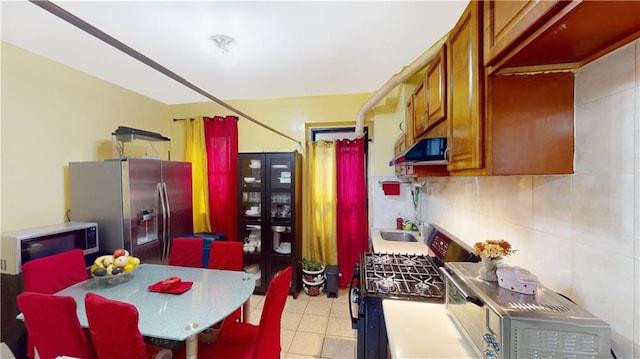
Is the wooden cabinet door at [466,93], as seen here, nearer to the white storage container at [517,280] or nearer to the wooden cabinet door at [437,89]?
the wooden cabinet door at [437,89]

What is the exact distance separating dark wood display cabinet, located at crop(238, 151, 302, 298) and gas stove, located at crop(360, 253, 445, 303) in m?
1.44

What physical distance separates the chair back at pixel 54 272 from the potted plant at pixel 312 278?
216 cm

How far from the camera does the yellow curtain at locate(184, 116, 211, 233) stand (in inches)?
137

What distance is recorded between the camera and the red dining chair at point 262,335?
132cm

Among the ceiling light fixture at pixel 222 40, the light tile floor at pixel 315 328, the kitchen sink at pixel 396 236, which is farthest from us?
the kitchen sink at pixel 396 236

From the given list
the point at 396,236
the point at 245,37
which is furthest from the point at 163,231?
the point at 396,236

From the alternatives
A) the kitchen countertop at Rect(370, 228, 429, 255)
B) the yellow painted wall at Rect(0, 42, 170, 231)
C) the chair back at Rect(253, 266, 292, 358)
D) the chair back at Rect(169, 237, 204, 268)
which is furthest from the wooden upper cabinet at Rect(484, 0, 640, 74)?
the yellow painted wall at Rect(0, 42, 170, 231)

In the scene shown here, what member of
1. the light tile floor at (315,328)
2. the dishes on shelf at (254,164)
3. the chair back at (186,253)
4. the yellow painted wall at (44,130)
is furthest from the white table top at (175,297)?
the dishes on shelf at (254,164)

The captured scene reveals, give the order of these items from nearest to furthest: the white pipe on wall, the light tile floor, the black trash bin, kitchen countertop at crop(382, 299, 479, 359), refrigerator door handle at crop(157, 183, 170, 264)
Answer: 1. kitchen countertop at crop(382, 299, 479, 359)
2. the white pipe on wall
3. the light tile floor
4. refrigerator door handle at crop(157, 183, 170, 264)
5. the black trash bin

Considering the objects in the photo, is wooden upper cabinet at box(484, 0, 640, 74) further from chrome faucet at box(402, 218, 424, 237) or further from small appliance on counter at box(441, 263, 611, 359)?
chrome faucet at box(402, 218, 424, 237)

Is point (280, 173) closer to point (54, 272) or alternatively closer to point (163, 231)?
point (163, 231)

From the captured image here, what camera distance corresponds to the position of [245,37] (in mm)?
1935

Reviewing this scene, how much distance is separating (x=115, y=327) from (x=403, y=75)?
8.76 feet

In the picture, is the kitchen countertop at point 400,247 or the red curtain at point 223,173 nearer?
the kitchen countertop at point 400,247
